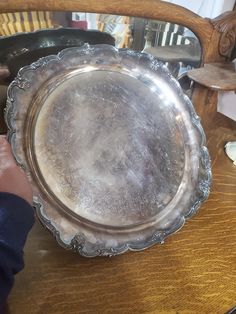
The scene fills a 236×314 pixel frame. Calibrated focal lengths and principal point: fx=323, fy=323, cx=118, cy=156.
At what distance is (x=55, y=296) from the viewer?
0.48 m

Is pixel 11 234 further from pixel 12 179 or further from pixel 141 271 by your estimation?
pixel 141 271

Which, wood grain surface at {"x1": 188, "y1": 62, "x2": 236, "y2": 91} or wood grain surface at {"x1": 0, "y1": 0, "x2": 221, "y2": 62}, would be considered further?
wood grain surface at {"x1": 188, "y1": 62, "x2": 236, "y2": 91}

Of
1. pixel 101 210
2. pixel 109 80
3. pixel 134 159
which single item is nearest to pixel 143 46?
pixel 109 80

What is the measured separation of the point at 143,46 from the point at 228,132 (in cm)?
38

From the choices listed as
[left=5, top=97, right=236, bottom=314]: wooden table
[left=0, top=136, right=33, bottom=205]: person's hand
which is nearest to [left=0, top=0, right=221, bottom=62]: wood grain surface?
[left=0, top=136, right=33, bottom=205]: person's hand

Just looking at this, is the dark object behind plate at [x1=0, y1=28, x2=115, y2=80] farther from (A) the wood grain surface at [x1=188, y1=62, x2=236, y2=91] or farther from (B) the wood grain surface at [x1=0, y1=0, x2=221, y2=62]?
(A) the wood grain surface at [x1=188, y1=62, x2=236, y2=91]

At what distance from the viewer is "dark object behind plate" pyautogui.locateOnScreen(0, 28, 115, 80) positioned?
0.55m

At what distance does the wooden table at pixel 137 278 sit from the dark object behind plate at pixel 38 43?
30 cm

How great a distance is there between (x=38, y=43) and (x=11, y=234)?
0.37 meters

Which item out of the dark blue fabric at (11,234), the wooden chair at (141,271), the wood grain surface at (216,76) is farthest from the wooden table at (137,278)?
the wood grain surface at (216,76)

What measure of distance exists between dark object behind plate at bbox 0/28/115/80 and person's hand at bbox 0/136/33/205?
0.18 metres

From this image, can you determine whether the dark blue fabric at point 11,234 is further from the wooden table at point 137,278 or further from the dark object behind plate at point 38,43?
the dark object behind plate at point 38,43

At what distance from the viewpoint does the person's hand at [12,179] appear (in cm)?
40

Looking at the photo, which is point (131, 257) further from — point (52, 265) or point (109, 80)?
point (109, 80)
